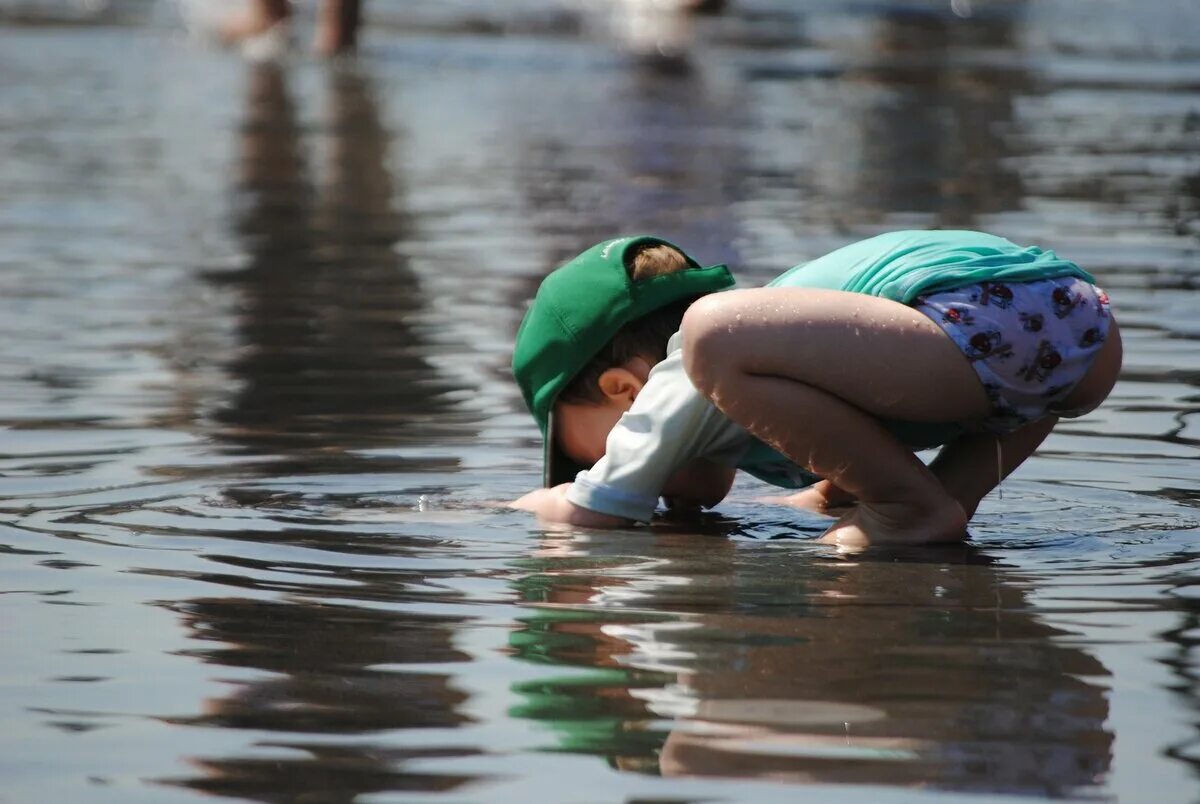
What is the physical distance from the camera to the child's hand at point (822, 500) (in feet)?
16.1

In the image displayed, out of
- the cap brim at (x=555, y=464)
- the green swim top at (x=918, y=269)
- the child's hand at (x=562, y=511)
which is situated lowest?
the child's hand at (x=562, y=511)

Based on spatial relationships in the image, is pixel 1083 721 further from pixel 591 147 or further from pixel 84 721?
pixel 591 147

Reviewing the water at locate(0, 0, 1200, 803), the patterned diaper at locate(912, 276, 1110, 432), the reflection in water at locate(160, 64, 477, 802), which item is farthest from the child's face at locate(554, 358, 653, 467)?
the patterned diaper at locate(912, 276, 1110, 432)

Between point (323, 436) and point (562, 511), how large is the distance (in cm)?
114

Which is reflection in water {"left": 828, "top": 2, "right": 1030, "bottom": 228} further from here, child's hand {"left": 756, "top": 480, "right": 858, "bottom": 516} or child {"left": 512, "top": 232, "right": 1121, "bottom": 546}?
child {"left": 512, "top": 232, "right": 1121, "bottom": 546}

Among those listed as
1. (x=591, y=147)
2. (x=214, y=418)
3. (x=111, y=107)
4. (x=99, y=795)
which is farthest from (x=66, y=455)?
(x=111, y=107)

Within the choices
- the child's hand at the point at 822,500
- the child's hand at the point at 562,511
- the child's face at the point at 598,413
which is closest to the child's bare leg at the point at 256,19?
the child's hand at the point at 822,500

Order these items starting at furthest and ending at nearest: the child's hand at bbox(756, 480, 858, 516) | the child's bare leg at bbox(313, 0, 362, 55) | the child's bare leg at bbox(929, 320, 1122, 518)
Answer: the child's bare leg at bbox(313, 0, 362, 55) < the child's hand at bbox(756, 480, 858, 516) < the child's bare leg at bbox(929, 320, 1122, 518)

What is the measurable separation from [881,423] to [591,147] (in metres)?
8.36

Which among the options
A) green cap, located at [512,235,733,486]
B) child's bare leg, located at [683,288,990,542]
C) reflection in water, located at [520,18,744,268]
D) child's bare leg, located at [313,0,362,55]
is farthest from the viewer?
child's bare leg, located at [313,0,362,55]

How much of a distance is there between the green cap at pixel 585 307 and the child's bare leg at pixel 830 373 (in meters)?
0.28

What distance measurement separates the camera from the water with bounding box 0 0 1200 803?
301 cm

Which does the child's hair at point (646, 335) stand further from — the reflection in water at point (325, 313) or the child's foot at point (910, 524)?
the reflection in water at point (325, 313)

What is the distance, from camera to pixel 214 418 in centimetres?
564
